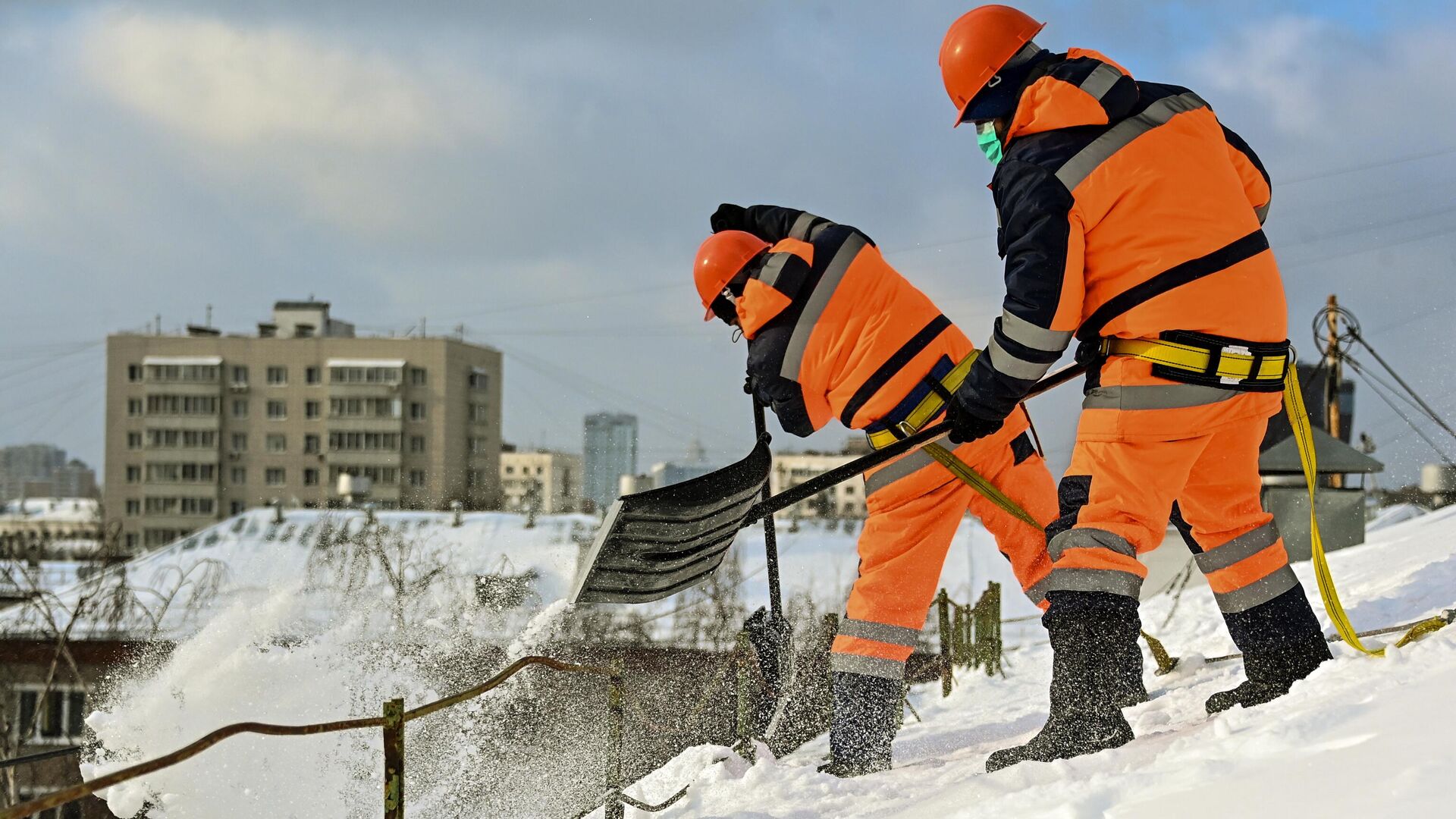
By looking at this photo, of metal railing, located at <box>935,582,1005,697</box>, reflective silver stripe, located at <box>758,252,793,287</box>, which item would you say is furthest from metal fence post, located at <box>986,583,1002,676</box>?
reflective silver stripe, located at <box>758,252,793,287</box>

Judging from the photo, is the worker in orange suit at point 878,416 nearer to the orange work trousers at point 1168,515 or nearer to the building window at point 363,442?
the orange work trousers at point 1168,515

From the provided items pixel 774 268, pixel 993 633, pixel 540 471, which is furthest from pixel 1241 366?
pixel 540 471

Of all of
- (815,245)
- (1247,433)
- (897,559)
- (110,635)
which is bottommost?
(110,635)

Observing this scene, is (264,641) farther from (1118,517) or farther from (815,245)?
(1118,517)

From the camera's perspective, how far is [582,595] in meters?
3.20

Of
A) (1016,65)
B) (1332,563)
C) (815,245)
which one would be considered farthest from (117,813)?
(1332,563)

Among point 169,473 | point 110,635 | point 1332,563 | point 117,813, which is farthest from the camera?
point 169,473

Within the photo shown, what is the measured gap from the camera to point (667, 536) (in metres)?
3.24

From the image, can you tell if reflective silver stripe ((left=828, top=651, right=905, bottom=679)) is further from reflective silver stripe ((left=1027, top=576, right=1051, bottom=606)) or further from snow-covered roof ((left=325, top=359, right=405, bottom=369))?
snow-covered roof ((left=325, top=359, right=405, bottom=369))

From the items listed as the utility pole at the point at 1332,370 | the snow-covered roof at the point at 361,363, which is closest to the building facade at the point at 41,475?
the snow-covered roof at the point at 361,363

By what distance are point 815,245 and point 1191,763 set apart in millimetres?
2000

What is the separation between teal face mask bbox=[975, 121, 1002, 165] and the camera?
9.73 feet

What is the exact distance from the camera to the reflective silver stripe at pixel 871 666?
11.1ft

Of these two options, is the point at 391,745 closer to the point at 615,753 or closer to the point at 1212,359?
the point at 615,753
